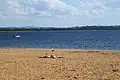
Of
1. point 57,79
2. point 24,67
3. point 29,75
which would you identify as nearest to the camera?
point 57,79

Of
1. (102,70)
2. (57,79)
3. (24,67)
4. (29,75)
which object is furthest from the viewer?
(24,67)

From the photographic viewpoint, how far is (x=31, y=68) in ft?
65.3

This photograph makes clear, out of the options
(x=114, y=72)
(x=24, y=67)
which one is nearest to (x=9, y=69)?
(x=24, y=67)

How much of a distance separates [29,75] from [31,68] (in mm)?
2444

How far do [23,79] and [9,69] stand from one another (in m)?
3.33

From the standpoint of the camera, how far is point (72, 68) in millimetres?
19703

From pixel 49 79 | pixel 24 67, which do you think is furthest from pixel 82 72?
pixel 24 67

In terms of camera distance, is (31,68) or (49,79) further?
(31,68)

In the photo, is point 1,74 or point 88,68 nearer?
point 1,74

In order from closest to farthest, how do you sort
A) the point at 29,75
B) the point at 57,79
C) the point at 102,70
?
the point at 57,79 → the point at 29,75 → the point at 102,70

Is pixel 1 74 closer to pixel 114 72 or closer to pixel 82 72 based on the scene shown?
pixel 82 72

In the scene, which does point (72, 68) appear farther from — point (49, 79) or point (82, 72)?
point (49, 79)

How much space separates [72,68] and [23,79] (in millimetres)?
4099

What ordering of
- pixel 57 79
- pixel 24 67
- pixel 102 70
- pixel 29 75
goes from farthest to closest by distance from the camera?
pixel 24 67 → pixel 102 70 → pixel 29 75 → pixel 57 79
